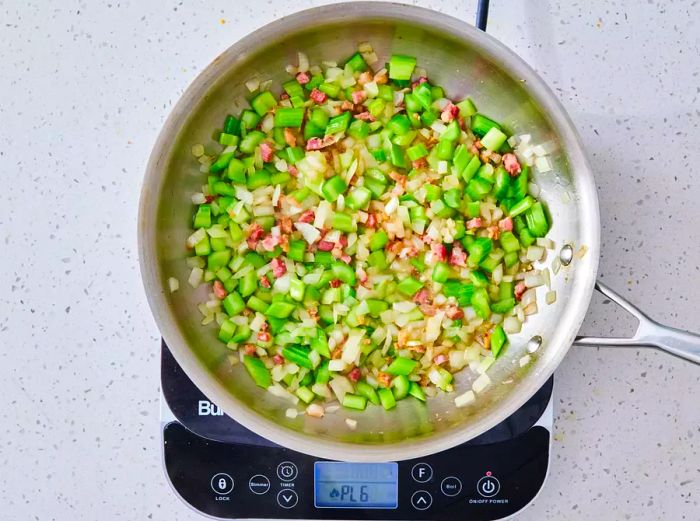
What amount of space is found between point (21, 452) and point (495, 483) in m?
0.67

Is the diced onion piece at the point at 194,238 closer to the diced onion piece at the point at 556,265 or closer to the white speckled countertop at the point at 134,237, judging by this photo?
the white speckled countertop at the point at 134,237

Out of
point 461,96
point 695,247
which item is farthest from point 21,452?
point 695,247

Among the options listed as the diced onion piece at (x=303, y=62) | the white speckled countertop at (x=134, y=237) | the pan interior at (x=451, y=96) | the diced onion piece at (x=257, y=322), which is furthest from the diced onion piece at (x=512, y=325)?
the diced onion piece at (x=303, y=62)

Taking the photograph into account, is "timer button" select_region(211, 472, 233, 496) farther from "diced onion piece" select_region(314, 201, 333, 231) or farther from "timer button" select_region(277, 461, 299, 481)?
"diced onion piece" select_region(314, 201, 333, 231)

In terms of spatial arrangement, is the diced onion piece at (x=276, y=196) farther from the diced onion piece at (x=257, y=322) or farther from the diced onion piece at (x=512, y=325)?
the diced onion piece at (x=512, y=325)

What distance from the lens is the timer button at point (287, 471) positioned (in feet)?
3.54

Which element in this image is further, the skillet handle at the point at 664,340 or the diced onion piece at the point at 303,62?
the diced onion piece at the point at 303,62

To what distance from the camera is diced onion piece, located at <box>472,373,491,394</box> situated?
3.49 feet

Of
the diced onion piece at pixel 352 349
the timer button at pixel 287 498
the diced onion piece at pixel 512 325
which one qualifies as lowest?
the timer button at pixel 287 498

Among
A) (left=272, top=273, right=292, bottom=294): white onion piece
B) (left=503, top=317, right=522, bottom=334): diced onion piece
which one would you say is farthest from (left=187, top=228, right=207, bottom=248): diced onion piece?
(left=503, top=317, right=522, bottom=334): diced onion piece

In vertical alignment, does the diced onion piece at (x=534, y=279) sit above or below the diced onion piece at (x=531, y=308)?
above

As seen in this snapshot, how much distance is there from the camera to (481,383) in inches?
41.9

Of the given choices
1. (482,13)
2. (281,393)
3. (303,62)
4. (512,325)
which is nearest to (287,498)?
(281,393)

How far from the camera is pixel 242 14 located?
3.67 ft
